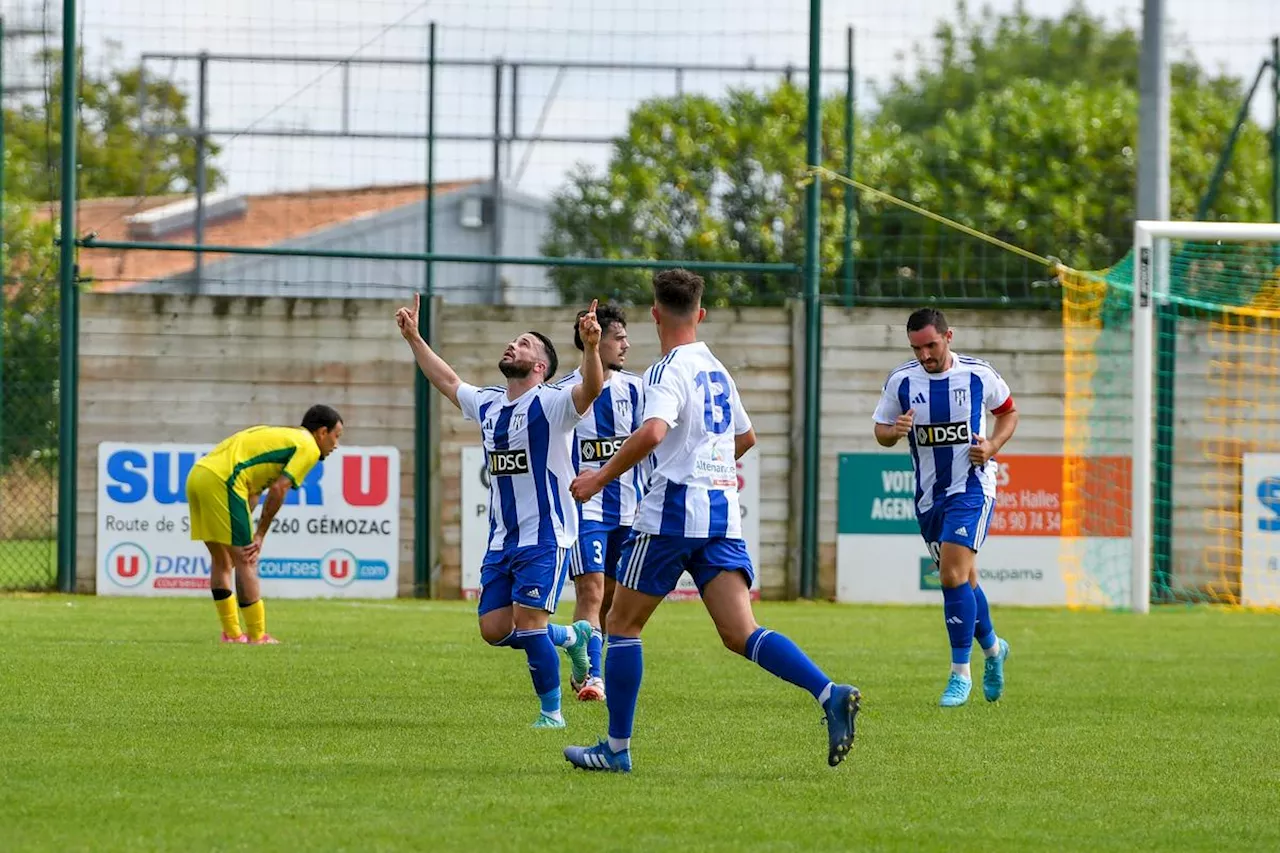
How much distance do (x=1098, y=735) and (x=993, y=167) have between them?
119 feet

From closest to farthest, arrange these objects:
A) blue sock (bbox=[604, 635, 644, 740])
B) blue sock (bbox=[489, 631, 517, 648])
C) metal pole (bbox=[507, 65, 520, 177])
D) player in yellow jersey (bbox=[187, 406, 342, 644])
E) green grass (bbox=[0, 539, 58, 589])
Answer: blue sock (bbox=[604, 635, 644, 740]) < blue sock (bbox=[489, 631, 517, 648]) < player in yellow jersey (bbox=[187, 406, 342, 644]) < green grass (bbox=[0, 539, 58, 589]) < metal pole (bbox=[507, 65, 520, 177])

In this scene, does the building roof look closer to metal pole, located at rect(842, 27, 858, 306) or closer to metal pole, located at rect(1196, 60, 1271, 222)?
metal pole, located at rect(842, 27, 858, 306)

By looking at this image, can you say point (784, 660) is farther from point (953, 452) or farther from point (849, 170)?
point (849, 170)

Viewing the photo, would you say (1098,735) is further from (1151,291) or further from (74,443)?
(74,443)

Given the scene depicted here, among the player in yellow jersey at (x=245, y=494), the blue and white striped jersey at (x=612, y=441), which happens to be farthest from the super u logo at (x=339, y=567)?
the blue and white striped jersey at (x=612, y=441)

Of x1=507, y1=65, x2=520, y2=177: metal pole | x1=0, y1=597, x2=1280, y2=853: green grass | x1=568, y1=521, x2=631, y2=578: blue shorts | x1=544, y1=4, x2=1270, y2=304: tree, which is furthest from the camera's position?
x1=544, y1=4, x2=1270, y2=304: tree

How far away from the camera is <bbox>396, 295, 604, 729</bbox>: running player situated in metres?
8.94

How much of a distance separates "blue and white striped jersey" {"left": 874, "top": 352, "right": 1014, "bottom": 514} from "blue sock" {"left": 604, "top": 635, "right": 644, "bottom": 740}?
3678 mm

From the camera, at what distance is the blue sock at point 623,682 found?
288 inches

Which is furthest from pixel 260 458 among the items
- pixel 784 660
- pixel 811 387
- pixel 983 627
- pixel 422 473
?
pixel 784 660

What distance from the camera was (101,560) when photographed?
1736cm

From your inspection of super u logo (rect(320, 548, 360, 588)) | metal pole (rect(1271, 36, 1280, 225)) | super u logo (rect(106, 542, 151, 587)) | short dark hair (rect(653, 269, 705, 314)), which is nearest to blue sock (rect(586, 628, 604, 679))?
short dark hair (rect(653, 269, 705, 314))

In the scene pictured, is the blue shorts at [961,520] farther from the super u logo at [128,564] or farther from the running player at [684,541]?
the super u logo at [128,564]

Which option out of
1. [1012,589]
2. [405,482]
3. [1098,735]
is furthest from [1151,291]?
[1098,735]
